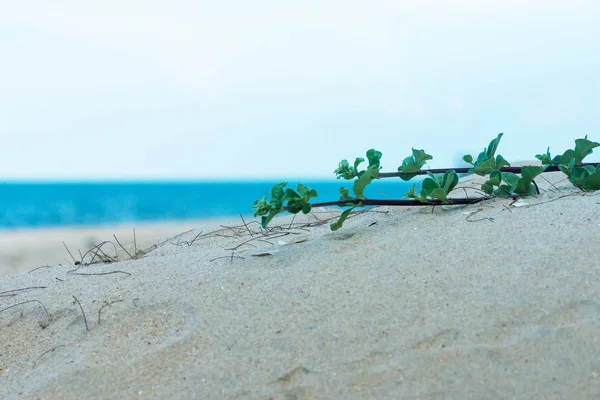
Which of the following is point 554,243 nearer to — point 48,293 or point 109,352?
point 109,352

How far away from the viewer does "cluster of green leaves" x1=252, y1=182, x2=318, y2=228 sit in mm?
2334

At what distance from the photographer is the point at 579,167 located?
8.89 feet

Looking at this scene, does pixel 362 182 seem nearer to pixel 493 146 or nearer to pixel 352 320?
pixel 493 146

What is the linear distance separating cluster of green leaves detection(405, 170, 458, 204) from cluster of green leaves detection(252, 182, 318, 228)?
475 mm

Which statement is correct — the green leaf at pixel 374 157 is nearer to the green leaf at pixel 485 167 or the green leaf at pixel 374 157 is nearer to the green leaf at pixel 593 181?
the green leaf at pixel 485 167

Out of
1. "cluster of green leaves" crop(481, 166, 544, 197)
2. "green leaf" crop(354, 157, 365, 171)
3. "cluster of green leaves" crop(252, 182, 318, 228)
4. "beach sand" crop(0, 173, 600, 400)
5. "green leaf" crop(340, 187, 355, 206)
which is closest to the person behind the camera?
"beach sand" crop(0, 173, 600, 400)

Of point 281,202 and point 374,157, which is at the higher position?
point 374,157

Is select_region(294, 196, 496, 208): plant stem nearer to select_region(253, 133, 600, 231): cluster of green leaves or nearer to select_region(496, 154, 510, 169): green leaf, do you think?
select_region(253, 133, 600, 231): cluster of green leaves

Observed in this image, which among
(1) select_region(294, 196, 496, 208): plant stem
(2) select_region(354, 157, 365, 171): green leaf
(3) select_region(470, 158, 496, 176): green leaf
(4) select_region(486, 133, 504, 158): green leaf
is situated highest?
(4) select_region(486, 133, 504, 158): green leaf

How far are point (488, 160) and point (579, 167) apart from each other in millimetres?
444

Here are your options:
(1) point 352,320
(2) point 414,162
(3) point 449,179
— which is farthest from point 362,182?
(1) point 352,320

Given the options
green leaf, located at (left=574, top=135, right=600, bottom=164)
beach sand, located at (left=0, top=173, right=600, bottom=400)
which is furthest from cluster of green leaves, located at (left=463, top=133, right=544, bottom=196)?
green leaf, located at (left=574, top=135, right=600, bottom=164)

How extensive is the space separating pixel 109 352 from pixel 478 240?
4.15 ft

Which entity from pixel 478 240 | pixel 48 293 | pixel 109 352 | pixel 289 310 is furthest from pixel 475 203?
pixel 48 293
